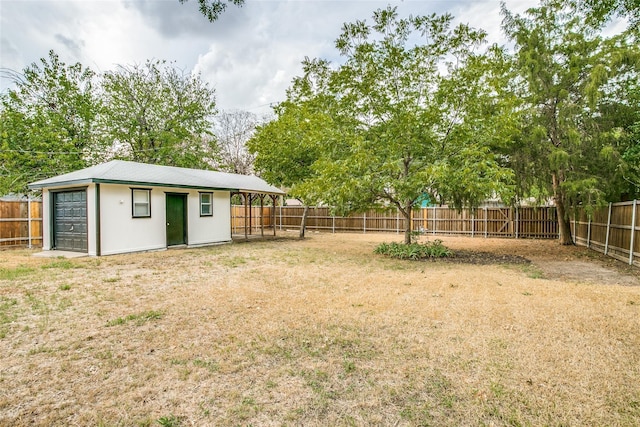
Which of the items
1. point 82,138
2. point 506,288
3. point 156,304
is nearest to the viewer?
point 156,304

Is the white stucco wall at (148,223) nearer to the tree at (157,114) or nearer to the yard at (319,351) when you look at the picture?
the yard at (319,351)

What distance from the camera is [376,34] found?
9.62m

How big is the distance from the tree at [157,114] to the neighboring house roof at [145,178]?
20.9ft

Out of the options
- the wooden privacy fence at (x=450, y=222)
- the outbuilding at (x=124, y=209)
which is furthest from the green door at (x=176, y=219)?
the wooden privacy fence at (x=450, y=222)

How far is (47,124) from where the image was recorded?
17484 millimetres

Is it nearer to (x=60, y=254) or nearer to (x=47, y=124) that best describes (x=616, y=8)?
(x=60, y=254)

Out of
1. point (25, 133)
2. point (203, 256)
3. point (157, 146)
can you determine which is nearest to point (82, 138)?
point (25, 133)

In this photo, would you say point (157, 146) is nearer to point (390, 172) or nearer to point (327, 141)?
point (327, 141)

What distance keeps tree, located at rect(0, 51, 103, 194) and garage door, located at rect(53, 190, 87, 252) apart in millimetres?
6010

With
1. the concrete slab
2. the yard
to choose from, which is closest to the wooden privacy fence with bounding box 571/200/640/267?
the yard

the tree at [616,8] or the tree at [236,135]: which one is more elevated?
the tree at [236,135]

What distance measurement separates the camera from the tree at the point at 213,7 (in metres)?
3.47

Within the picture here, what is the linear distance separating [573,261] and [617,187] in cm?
298

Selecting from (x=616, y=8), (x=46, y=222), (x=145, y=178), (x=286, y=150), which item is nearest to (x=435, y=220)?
(x=286, y=150)
